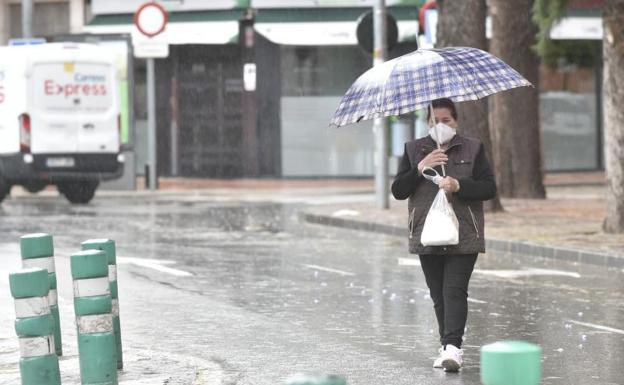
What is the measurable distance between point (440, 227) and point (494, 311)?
332 centimetres

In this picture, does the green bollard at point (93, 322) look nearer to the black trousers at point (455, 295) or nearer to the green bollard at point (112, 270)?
the green bollard at point (112, 270)

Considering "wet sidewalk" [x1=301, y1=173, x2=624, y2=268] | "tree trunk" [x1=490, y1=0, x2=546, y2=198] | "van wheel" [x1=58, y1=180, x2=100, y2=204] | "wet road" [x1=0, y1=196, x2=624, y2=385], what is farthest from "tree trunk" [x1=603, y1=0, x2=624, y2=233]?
"van wheel" [x1=58, y1=180, x2=100, y2=204]

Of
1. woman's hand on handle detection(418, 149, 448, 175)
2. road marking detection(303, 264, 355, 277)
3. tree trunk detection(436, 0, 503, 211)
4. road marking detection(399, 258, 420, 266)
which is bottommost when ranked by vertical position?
road marking detection(399, 258, 420, 266)

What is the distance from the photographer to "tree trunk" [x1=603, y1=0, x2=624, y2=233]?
1800 cm

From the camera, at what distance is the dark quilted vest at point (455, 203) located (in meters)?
9.02

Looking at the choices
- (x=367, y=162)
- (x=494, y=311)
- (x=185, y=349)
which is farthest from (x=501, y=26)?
(x=185, y=349)

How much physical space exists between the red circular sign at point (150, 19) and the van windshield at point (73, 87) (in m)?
4.23

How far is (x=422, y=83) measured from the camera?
9102mm

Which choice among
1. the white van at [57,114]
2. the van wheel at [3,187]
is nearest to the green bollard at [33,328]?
the white van at [57,114]

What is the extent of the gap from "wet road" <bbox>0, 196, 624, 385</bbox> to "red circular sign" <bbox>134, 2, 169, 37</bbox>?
9984 millimetres

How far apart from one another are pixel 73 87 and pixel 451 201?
1749 cm

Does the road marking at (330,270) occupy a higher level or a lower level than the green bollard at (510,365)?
lower

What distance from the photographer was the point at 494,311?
12.1 metres

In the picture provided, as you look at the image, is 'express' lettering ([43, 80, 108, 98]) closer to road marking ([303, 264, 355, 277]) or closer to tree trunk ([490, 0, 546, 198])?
tree trunk ([490, 0, 546, 198])
